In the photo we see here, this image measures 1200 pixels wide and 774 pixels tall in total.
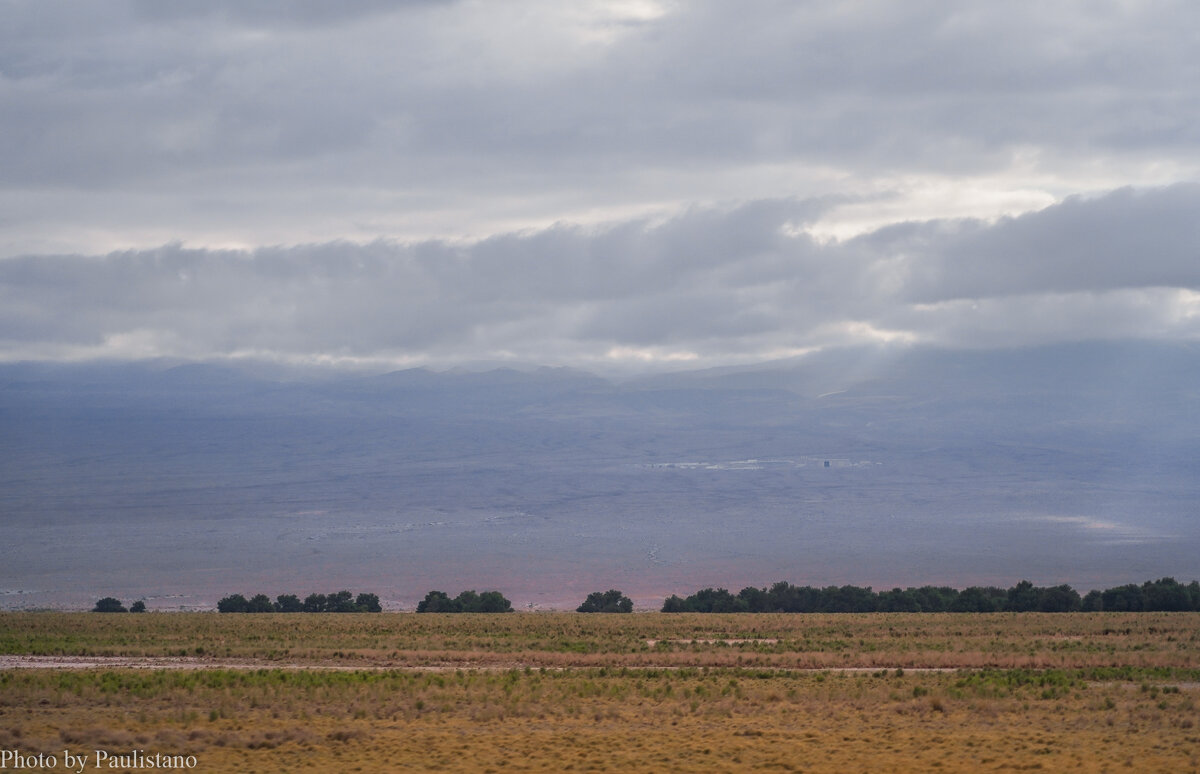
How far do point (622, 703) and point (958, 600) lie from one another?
4262 cm

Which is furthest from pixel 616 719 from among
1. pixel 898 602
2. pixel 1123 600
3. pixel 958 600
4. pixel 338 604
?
pixel 338 604

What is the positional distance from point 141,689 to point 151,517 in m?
171

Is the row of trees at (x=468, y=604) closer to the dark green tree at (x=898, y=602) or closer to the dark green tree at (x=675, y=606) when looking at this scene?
the dark green tree at (x=675, y=606)

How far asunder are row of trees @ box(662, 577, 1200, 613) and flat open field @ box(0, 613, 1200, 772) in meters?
21.1

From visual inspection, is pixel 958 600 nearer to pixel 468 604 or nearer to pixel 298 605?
pixel 468 604

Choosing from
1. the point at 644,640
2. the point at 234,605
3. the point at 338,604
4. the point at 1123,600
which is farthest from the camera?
the point at 338,604

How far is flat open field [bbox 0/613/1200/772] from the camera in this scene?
19.2 m

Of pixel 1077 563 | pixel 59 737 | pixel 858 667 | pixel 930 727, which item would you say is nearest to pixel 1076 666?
pixel 858 667

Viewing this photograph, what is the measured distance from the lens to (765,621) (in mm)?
45219

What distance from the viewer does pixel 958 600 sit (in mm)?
61000

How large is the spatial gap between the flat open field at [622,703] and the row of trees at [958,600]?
21108 millimetres

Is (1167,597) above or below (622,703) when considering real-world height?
above

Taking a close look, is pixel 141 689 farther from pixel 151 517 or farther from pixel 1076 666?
pixel 151 517

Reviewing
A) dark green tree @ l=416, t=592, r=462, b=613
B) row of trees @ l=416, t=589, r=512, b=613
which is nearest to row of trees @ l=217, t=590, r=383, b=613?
dark green tree @ l=416, t=592, r=462, b=613
